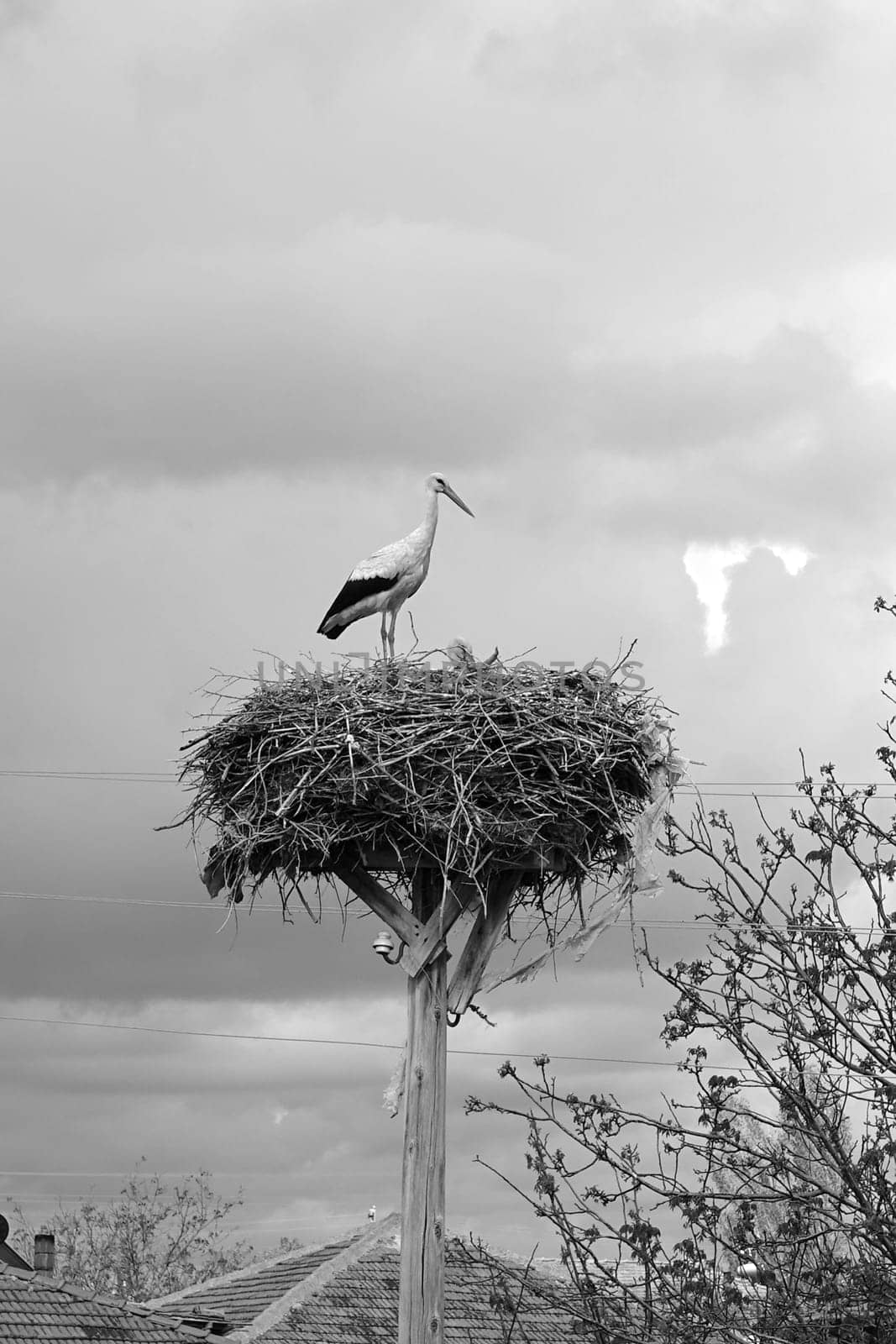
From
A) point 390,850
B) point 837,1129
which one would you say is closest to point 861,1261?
point 837,1129

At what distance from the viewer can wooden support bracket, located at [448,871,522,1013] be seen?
8906 mm

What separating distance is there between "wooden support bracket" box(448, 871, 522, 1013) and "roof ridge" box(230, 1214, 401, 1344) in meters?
11.6

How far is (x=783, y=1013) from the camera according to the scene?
8461 mm

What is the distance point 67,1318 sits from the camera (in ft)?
61.8

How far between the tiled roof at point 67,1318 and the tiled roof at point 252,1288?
810mm

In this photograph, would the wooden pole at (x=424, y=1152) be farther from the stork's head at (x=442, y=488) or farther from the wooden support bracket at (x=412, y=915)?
the stork's head at (x=442, y=488)

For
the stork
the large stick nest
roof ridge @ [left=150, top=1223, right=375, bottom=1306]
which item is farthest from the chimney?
the large stick nest

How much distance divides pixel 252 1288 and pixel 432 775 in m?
14.6

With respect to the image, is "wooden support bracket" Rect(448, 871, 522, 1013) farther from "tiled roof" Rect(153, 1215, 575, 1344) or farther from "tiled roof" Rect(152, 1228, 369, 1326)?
"tiled roof" Rect(152, 1228, 369, 1326)

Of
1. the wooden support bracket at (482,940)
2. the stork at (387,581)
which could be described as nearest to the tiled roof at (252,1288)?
the stork at (387,581)

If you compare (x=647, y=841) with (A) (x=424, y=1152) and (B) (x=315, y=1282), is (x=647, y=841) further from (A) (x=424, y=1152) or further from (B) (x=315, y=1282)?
(B) (x=315, y=1282)

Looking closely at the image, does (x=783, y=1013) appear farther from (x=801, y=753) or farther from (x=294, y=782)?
(x=294, y=782)

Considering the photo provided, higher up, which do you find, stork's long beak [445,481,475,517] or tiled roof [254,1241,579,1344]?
stork's long beak [445,481,475,517]

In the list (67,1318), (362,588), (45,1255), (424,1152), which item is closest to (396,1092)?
(424,1152)
